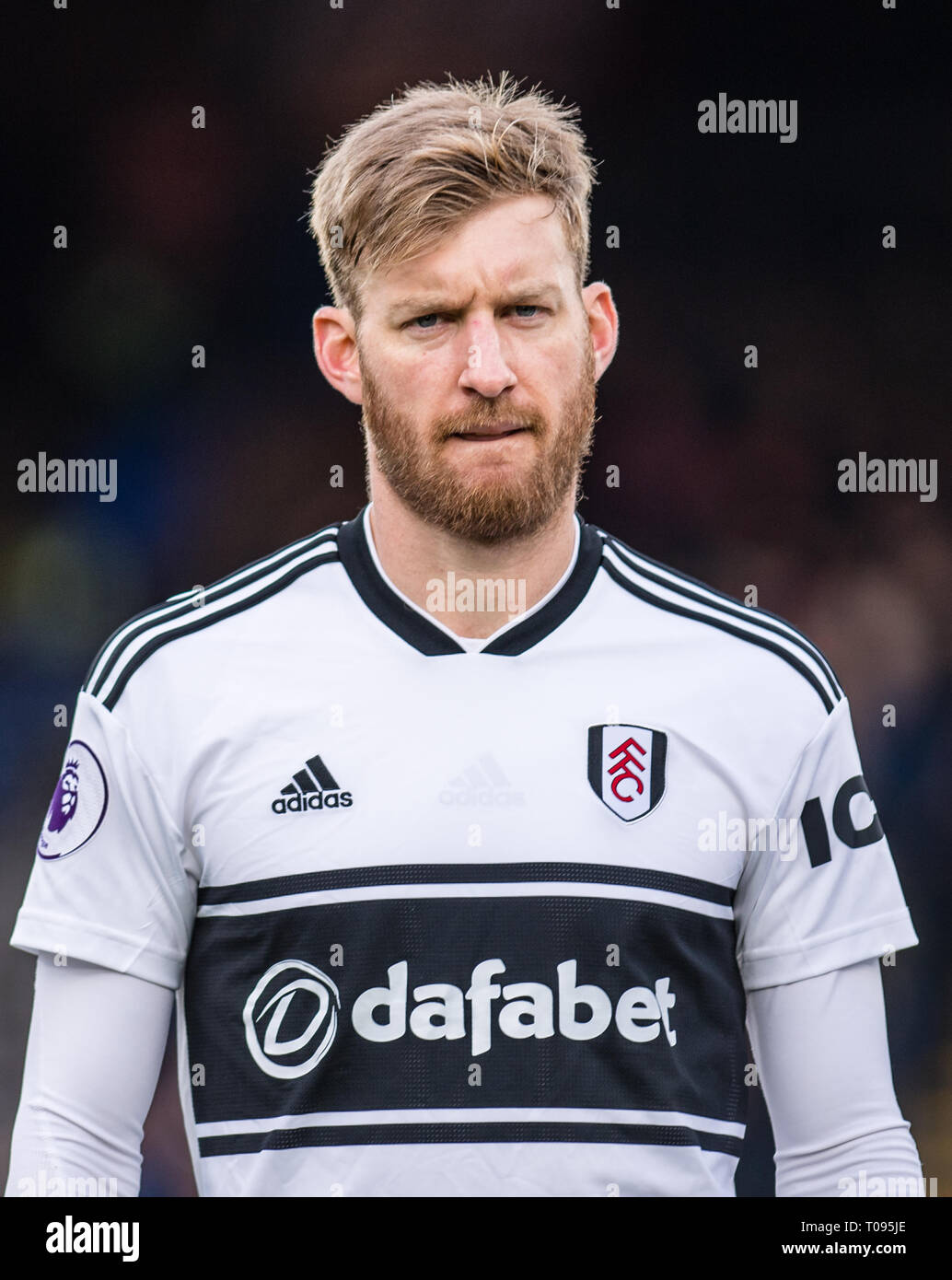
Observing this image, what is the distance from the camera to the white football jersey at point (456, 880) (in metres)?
2.30

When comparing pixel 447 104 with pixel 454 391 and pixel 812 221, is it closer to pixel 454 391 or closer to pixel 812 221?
pixel 454 391

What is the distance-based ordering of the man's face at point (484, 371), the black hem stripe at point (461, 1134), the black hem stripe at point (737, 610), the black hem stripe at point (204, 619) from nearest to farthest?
1. the black hem stripe at point (461, 1134)
2. the man's face at point (484, 371)
3. the black hem stripe at point (204, 619)
4. the black hem stripe at point (737, 610)

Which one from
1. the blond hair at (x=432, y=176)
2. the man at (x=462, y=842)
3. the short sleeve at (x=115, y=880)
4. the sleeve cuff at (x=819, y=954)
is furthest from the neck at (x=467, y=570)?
the sleeve cuff at (x=819, y=954)

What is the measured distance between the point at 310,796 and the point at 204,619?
0.40m

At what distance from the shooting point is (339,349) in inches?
102

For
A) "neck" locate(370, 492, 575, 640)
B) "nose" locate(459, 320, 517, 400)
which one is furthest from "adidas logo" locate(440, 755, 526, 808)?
"nose" locate(459, 320, 517, 400)

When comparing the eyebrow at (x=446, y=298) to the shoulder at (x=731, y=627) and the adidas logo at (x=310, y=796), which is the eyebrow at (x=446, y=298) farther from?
the adidas logo at (x=310, y=796)

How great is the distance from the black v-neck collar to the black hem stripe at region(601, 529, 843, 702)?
0.08m

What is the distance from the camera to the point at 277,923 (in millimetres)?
2334

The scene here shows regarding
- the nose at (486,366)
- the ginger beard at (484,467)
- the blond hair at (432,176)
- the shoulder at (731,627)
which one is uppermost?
the blond hair at (432,176)

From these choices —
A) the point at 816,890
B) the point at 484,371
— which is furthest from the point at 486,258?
the point at 816,890

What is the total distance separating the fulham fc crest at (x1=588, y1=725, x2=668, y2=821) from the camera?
2.40 m

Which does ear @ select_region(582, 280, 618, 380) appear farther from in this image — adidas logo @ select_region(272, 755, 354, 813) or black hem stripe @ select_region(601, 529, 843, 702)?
adidas logo @ select_region(272, 755, 354, 813)

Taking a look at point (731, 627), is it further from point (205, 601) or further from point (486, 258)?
point (205, 601)
